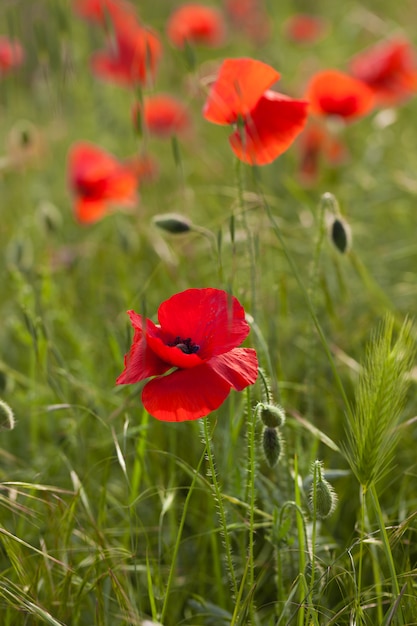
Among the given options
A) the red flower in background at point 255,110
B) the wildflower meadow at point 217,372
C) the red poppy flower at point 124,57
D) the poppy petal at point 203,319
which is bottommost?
the wildflower meadow at point 217,372

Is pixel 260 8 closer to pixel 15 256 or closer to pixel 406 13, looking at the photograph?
pixel 406 13

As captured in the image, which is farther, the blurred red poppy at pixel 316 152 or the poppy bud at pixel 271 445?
the blurred red poppy at pixel 316 152

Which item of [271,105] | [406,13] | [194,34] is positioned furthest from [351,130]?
[271,105]

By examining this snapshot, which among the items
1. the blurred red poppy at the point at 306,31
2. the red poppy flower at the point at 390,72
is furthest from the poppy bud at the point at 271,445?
the blurred red poppy at the point at 306,31

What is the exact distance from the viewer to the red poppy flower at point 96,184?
2.34 meters

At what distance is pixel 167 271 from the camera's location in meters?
1.99

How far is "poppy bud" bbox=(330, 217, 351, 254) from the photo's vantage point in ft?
4.60

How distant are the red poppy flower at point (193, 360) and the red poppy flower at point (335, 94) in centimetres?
116

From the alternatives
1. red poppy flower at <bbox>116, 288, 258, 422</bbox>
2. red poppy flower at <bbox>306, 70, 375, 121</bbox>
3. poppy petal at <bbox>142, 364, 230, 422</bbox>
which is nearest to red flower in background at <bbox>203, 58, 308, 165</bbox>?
red poppy flower at <bbox>116, 288, 258, 422</bbox>

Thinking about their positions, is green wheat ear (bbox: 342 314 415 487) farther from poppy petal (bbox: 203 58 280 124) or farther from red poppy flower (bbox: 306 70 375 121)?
red poppy flower (bbox: 306 70 375 121)

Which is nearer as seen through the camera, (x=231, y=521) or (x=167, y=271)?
(x=231, y=521)

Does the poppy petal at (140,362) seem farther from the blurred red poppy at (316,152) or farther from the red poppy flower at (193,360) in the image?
the blurred red poppy at (316,152)

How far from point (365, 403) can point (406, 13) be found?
4150mm

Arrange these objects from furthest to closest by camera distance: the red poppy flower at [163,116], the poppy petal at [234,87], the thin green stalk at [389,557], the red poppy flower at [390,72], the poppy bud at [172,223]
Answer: the red poppy flower at [163,116] < the red poppy flower at [390,72] < the poppy bud at [172,223] < the poppy petal at [234,87] < the thin green stalk at [389,557]
